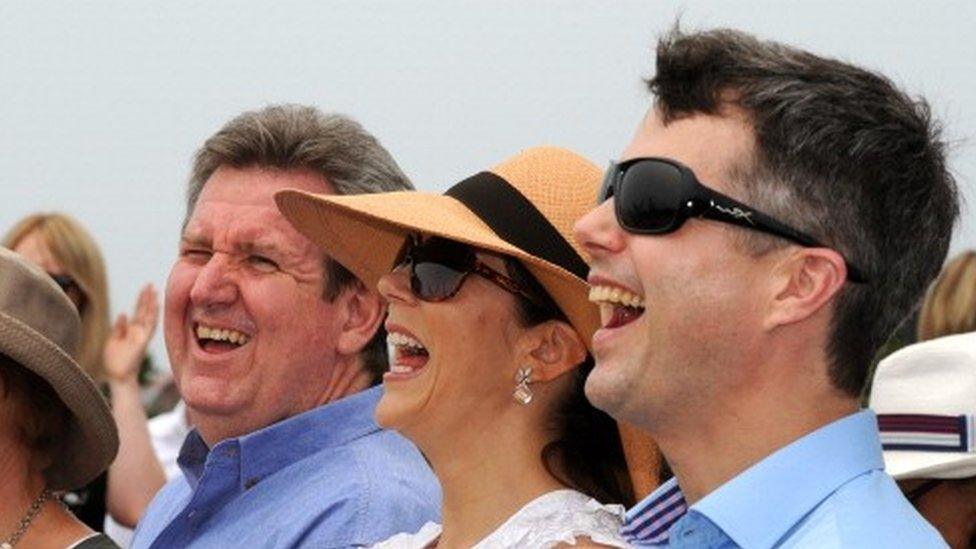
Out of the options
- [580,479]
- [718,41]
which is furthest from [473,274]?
[718,41]

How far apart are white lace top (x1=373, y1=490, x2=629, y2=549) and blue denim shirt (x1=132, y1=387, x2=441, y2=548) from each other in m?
0.48

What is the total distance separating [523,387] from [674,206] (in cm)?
71

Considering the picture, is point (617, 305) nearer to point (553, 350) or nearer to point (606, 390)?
point (606, 390)

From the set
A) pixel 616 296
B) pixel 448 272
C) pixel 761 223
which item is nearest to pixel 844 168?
pixel 761 223

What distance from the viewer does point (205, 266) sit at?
15.5 feet

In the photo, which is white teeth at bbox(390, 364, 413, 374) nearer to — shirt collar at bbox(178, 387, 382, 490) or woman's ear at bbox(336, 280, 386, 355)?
shirt collar at bbox(178, 387, 382, 490)

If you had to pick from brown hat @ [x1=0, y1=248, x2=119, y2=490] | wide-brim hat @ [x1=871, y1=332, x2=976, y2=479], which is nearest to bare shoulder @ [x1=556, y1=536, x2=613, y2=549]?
wide-brim hat @ [x1=871, y1=332, x2=976, y2=479]

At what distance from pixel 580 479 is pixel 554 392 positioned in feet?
0.53

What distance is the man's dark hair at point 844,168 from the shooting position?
3.31m

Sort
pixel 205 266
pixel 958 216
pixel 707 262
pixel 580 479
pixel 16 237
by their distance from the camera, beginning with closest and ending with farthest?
1. pixel 707 262
2. pixel 958 216
3. pixel 580 479
4. pixel 205 266
5. pixel 16 237

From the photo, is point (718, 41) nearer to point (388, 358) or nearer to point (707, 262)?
point (707, 262)

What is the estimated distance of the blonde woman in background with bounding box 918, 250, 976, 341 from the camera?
19.1 ft

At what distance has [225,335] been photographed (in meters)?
4.68

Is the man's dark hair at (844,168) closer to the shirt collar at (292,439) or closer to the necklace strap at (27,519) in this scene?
the shirt collar at (292,439)
